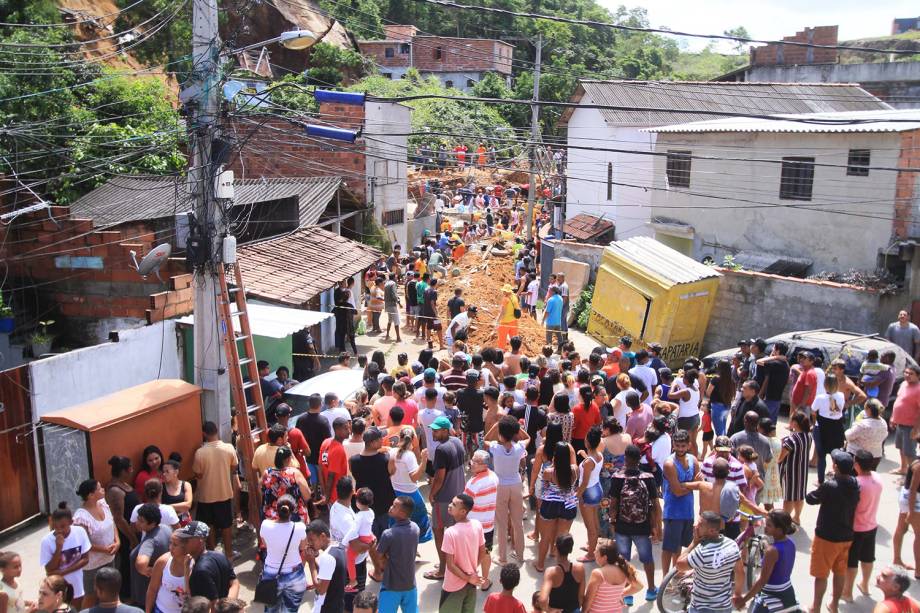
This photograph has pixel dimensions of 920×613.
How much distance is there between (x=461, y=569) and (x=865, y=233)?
645 inches

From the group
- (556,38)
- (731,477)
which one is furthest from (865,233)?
(556,38)

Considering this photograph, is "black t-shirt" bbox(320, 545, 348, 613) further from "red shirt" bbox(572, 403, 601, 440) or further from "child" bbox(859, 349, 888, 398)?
"child" bbox(859, 349, 888, 398)

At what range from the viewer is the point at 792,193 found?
21.1 meters

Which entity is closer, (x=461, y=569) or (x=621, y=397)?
(x=461, y=569)

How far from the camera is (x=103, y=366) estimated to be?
1042 cm

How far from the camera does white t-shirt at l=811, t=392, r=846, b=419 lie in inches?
387

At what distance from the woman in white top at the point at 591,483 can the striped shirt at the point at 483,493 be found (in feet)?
3.03

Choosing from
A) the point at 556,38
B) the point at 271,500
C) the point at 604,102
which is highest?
the point at 556,38

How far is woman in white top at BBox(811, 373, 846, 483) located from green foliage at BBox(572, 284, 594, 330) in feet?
31.8

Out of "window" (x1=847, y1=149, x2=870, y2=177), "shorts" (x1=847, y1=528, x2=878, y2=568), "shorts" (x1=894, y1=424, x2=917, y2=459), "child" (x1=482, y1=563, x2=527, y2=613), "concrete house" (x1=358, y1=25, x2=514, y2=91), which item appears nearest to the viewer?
"child" (x1=482, y1=563, x2=527, y2=613)

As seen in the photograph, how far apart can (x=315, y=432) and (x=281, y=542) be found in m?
2.71

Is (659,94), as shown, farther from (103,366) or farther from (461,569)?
(461,569)

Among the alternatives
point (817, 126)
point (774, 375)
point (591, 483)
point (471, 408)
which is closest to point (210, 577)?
point (591, 483)

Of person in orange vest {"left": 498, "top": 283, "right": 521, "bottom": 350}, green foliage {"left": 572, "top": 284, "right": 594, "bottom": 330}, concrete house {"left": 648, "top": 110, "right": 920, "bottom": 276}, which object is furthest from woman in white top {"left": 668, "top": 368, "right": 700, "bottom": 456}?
green foliage {"left": 572, "top": 284, "right": 594, "bottom": 330}
